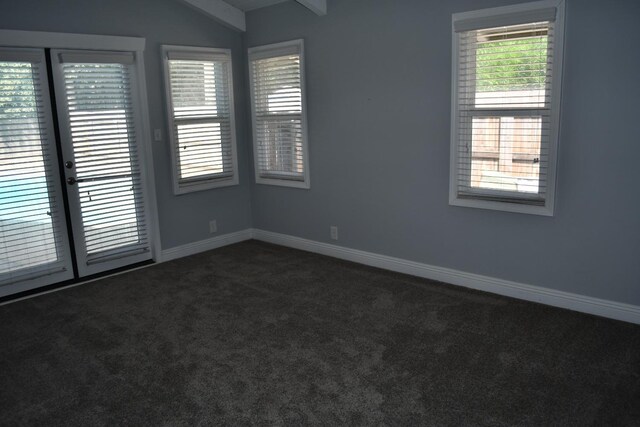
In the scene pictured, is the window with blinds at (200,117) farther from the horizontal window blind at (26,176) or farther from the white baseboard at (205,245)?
the horizontal window blind at (26,176)

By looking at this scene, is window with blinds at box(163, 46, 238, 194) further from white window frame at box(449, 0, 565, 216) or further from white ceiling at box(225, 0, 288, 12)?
white window frame at box(449, 0, 565, 216)

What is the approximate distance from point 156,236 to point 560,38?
3.74 metres

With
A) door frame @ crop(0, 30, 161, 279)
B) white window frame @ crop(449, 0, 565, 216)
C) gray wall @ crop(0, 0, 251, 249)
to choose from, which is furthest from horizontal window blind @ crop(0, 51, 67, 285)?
white window frame @ crop(449, 0, 565, 216)

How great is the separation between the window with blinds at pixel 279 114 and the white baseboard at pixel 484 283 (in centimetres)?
69

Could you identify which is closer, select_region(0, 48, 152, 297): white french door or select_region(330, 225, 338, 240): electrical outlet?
select_region(0, 48, 152, 297): white french door

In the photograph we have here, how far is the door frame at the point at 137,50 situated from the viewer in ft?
12.8

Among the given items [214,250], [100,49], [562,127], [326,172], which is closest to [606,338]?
[562,127]

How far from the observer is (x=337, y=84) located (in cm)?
461

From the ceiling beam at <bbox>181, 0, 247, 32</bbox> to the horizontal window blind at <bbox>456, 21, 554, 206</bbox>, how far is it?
96.7 inches

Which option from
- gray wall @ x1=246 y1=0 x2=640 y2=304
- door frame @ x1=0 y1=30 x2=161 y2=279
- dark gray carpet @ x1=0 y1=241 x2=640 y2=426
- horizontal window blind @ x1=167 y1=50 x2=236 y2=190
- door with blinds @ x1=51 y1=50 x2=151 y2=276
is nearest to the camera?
dark gray carpet @ x1=0 y1=241 x2=640 y2=426

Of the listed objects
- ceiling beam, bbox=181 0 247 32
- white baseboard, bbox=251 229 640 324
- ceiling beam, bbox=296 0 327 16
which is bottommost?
white baseboard, bbox=251 229 640 324

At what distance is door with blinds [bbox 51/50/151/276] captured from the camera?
4.24 meters

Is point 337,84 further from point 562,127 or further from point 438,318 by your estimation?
point 438,318

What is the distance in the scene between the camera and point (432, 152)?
4.05 metres
